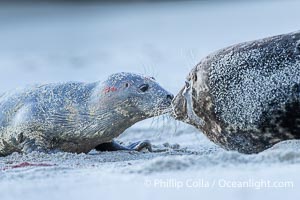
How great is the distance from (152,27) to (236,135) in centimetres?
664

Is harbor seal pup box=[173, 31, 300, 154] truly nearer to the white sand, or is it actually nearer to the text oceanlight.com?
the white sand

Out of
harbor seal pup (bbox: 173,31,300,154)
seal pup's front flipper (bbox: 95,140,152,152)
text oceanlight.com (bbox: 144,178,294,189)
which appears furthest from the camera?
seal pup's front flipper (bbox: 95,140,152,152)

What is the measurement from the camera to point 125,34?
30.9 ft

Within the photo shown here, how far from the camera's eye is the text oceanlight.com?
98.4 inches

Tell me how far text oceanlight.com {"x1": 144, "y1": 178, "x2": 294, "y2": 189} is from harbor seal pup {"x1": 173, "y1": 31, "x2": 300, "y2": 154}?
603 mm

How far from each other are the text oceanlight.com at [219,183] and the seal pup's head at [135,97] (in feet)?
3.91

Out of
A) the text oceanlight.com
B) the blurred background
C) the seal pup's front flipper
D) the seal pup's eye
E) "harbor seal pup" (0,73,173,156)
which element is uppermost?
the blurred background

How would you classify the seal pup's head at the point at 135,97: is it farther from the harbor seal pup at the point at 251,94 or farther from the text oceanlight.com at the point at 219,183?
the text oceanlight.com at the point at 219,183

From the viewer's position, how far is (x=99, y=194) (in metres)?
2.48

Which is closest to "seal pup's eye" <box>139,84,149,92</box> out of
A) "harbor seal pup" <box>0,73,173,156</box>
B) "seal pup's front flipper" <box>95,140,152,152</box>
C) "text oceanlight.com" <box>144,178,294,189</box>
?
"harbor seal pup" <box>0,73,173,156</box>

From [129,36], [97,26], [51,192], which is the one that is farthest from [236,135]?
[97,26]

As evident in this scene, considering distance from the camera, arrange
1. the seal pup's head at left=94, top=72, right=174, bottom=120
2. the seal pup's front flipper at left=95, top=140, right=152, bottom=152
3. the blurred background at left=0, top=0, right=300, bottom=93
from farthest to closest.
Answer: the blurred background at left=0, top=0, right=300, bottom=93, the seal pup's front flipper at left=95, top=140, right=152, bottom=152, the seal pup's head at left=94, top=72, right=174, bottom=120

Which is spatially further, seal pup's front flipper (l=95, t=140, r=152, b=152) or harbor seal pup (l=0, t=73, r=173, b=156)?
seal pup's front flipper (l=95, t=140, r=152, b=152)

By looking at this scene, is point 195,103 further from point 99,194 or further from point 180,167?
point 99,194
